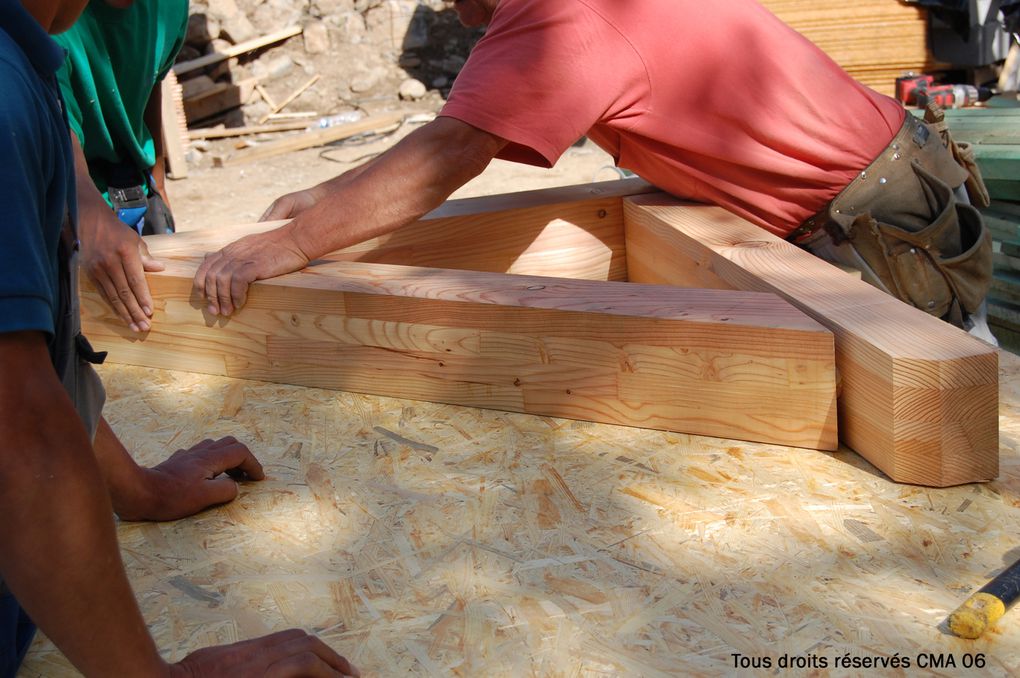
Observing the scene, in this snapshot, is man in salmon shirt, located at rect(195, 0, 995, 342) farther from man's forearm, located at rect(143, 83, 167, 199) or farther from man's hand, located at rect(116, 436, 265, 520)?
man's forearm, located at rect(143, 83, 167, 199)

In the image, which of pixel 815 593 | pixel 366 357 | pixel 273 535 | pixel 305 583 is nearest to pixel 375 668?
pixel 305 583

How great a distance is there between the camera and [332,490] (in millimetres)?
1760

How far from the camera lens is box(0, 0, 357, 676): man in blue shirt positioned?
3.21 feet

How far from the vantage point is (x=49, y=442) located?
1.01 m

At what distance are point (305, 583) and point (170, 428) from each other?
2.55 ft

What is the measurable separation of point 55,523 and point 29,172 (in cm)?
38

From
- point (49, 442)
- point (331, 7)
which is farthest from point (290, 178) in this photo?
point (49, 442)

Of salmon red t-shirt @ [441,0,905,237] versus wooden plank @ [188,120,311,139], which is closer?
salmon red t-shirt @ [441,0,905,237]

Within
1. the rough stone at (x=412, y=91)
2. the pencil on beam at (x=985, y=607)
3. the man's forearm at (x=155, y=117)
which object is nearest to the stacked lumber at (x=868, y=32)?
the man's forearm at (x=155, y=117)

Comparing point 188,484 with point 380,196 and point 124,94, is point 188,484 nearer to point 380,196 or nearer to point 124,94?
point 380,196

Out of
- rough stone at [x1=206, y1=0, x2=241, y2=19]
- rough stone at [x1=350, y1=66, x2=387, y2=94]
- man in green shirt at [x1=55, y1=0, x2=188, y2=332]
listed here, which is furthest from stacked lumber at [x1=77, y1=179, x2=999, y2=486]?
rough stone at [x1=350, y1=66, x2=387, y2=94]

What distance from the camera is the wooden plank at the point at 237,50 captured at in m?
9.84

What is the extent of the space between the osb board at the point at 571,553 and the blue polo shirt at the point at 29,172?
60 centimetres

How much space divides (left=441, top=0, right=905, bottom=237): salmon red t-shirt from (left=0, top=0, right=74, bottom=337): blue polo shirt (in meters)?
1.26
